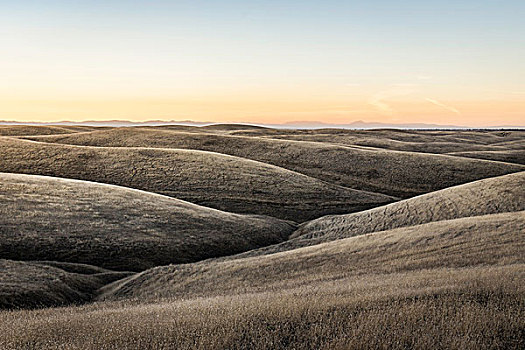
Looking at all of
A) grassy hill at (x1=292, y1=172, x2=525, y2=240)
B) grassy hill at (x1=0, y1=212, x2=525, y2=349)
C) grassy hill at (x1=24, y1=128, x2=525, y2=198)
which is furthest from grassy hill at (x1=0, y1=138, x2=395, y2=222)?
grassy hill at (x1=0, y1=212, x2=525, y2=349)

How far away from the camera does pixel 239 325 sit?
9.44 metres

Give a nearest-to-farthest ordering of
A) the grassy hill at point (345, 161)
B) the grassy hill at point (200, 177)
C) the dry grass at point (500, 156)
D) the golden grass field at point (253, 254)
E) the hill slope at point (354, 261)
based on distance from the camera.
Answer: the golden grass field at point (253, 254) → the hill slope at point (354, 261) → the grassy hill at point (200, 177) → the grassy hill at point (345, 161) → the dry grass at point (500, 156)

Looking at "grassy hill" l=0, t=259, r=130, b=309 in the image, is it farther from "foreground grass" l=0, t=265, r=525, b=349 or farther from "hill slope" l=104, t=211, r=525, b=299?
"foreground grass" l=0, t=265, r=525, b=349

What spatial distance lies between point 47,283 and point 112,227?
467 inches

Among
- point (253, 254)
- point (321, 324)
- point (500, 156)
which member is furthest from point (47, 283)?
point (500, 156)

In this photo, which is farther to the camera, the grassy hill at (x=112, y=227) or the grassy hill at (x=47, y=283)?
the grassy hill at (x=112, y=227)

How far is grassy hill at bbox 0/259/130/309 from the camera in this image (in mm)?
17891

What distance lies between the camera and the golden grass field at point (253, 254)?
921 cm

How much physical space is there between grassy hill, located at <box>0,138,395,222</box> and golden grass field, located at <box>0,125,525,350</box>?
278 mm

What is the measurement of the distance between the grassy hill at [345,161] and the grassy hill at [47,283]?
4300cm

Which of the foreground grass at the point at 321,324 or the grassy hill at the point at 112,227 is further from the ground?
the foreground grass at the point at 321,324

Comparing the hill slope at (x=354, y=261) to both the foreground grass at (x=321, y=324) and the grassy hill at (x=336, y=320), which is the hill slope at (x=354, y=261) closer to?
the grassy hill at (x=336, y=320)

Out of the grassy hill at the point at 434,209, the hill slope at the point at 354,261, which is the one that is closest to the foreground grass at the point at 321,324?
the hill slope at the point at 354,261

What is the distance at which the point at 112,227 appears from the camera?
31.6m
